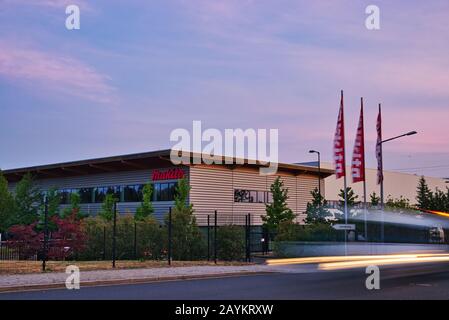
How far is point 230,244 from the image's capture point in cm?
2792

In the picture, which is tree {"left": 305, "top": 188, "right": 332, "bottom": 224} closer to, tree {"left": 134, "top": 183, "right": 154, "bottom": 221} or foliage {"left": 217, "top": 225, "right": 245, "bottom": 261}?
tree {"left": 134, "top": 183, "right": 154, "bottom": 221}

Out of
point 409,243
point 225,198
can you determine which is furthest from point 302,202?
point 409,243

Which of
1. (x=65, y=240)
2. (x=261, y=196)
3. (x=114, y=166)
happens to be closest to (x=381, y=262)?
(x=65, y=240)

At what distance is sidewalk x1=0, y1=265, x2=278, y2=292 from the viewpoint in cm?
1513

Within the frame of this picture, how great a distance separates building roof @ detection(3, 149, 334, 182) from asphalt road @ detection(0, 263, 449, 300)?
2725 cm

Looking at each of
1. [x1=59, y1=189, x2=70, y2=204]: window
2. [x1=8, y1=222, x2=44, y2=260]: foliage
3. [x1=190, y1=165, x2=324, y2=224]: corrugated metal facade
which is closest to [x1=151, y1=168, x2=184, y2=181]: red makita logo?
[x1=190, y1=165, x2=324, y2=224]: corrugated metal facade

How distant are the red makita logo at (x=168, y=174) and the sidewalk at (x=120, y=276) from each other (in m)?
23.7

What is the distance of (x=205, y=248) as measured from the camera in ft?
95.1

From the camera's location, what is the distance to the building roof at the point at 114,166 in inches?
1812

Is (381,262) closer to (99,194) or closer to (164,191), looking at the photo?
(164,191)

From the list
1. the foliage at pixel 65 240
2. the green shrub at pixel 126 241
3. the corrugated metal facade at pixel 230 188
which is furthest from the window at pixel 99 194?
the foliage at pixel 65 240

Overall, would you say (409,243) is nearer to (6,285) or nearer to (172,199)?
(172,199)

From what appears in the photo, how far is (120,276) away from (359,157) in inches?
905

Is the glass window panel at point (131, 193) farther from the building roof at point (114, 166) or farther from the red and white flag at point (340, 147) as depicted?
the red and white flag at point (340, 147)
